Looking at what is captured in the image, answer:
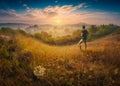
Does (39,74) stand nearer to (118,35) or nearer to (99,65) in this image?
(99,65)

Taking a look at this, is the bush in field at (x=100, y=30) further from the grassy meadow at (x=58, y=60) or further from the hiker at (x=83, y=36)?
the hiker at (x=83, y=36)

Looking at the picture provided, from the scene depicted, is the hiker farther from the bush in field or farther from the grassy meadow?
the bush in field

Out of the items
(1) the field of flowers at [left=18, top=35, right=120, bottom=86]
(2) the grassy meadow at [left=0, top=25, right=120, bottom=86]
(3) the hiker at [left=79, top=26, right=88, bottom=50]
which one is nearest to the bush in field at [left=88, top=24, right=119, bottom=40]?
(2) the grassy meadow at [left=0, top=25, right=120, bottom=86]

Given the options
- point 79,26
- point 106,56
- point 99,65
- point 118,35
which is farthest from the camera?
point 118,35

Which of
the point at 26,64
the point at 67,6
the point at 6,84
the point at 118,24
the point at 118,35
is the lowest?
the point at 6,84

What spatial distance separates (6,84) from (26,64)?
3.01 ft

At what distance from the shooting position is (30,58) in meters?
5.35

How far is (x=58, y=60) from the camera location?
17.4ft

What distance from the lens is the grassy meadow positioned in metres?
4.54

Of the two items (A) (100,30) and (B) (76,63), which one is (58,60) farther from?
(A) (100,30)

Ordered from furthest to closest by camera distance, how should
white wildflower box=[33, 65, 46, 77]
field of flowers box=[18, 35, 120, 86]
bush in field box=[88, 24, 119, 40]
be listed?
bush in field box=[88, 24, 119, 40] → white wildflower box=[33, 65, 46, 77] → field of flowers box=[18, 35, 120, 86]

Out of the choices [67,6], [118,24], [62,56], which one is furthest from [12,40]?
[118,24]

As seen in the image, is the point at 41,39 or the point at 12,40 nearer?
the point at 12,40

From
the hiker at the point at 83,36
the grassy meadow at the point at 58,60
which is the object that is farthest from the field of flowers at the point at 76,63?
the hiker at the point at 83,36
